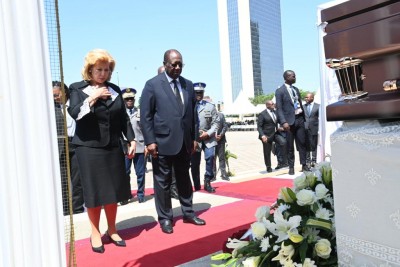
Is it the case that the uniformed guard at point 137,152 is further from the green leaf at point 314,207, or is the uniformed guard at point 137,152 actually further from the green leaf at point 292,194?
the green leaf at point 314,207

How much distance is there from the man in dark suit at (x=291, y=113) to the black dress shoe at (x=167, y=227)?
400 cm

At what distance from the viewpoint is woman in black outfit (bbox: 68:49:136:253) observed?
339 centimetres

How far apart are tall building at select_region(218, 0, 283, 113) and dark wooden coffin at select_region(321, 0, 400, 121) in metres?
103

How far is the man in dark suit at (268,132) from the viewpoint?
8828 millimetres

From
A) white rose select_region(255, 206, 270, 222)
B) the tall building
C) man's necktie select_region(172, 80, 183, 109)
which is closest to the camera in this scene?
white rose select_region(255, 206, 270, 222)

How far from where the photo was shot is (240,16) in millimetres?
114188

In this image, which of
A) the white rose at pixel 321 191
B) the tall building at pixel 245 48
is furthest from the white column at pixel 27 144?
the tall building at pixel 245 48

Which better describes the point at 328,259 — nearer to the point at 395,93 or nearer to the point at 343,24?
the point at 395,93

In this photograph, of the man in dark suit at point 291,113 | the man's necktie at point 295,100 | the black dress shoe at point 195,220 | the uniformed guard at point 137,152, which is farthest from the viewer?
the man's necktie at point 295,100

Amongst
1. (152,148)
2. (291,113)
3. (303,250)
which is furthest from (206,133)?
(303,250)

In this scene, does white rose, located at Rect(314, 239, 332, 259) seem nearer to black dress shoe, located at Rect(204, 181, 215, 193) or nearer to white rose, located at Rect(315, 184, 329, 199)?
white rose, located at Rect(315, 184, 329, 199)

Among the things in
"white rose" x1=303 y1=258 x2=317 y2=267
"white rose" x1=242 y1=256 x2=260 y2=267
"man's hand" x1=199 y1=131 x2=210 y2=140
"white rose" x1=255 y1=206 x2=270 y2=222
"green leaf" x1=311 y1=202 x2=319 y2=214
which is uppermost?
"man's hand" x1=199 y1=131 x2=210 y2=140

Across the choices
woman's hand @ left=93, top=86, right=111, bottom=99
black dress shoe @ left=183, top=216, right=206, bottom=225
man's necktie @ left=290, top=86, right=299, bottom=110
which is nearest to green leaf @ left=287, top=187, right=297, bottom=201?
woman's hand @ left=93, top=86, right=111, bottom=99

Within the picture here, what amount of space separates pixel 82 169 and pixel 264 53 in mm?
128714
